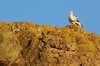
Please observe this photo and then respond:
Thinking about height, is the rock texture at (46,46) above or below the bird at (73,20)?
below

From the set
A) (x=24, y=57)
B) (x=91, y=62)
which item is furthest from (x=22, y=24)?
(x=91, y=62)

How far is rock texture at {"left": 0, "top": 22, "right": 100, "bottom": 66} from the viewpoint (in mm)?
47938

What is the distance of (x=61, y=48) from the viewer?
1907 inches

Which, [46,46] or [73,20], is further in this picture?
[73,20]

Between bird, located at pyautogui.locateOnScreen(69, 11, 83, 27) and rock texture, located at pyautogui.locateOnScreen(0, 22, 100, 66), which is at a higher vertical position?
bird, located at pyautogui.locateOnScreen(69, 11, 83, 27)

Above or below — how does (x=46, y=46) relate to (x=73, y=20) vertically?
below

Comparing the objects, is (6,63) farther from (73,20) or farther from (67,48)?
(73,20)

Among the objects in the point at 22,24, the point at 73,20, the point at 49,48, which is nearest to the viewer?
the point at 49,48

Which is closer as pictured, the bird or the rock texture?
the rock texture

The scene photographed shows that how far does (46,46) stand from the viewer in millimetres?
48219

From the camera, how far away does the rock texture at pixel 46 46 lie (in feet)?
157

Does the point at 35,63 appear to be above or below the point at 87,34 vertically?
below

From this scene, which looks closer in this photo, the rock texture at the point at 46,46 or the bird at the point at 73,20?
the rock texture at the point at 46,46

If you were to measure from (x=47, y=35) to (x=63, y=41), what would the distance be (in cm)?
208
